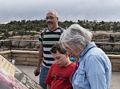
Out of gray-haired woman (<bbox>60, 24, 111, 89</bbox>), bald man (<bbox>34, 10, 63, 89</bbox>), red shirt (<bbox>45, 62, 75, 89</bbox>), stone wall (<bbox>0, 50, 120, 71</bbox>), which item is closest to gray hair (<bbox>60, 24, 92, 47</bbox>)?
gray-haired woman (<bbox>60, 24, 111, 89</bbox>)

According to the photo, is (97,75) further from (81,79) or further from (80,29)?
(80,29)

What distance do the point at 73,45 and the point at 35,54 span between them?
376 inches

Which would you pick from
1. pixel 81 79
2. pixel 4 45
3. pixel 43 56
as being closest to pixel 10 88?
pixel 81 79

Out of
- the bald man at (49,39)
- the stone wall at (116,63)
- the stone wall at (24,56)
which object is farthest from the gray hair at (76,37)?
the stone wall at (24,56)

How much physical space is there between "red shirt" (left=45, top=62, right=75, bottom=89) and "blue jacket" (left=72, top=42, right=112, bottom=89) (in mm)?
815

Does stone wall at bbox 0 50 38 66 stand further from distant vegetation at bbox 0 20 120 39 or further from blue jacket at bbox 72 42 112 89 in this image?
blue jacket at bbox 72 42 112 89

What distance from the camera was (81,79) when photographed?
352 cm

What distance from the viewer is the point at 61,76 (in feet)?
14.6

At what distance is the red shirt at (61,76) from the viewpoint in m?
4.41

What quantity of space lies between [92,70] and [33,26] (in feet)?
77.5

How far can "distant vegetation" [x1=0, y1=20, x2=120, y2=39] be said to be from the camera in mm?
23103

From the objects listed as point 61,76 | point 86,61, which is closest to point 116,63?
point 61,76

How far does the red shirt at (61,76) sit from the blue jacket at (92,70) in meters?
0.81

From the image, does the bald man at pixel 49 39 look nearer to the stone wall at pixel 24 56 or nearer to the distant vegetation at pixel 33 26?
the stone wall at pixel 24 56
